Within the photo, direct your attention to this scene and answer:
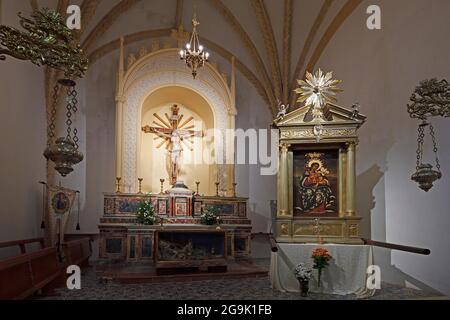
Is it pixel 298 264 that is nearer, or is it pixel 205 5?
pixel 298 264

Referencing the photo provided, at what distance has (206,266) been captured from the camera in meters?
8.72

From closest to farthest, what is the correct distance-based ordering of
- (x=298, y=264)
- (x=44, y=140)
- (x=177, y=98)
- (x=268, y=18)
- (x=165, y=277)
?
(x=298, y=264) < (x=165, y=277) < (x=44, y=140) < (x=268, y=18) < (x=177, y=98)

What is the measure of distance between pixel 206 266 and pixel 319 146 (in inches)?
137

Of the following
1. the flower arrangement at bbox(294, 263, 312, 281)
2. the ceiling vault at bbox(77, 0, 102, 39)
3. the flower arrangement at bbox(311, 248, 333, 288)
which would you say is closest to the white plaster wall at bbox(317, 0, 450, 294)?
the flower arrangement at bbox(311, 248, 333, 288)

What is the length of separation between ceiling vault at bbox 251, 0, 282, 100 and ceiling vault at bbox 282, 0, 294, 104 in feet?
0.73

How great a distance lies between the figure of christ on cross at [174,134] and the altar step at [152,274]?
11.5ft

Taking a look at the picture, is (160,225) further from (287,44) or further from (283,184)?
(287,44)

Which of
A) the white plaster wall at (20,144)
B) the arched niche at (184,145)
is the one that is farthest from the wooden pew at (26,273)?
the arched niche at (184,145)

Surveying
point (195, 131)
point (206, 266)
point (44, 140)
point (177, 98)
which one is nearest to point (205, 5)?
point (177, 98)

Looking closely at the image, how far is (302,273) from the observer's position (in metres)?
6.88

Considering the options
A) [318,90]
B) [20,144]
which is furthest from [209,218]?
[20,144]

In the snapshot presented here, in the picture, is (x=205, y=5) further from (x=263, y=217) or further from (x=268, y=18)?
(x=263, y=217)

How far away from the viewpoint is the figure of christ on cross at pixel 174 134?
39.7 feet

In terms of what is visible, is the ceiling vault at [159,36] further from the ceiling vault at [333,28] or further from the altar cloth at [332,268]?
the altar cloth at [332,268]
